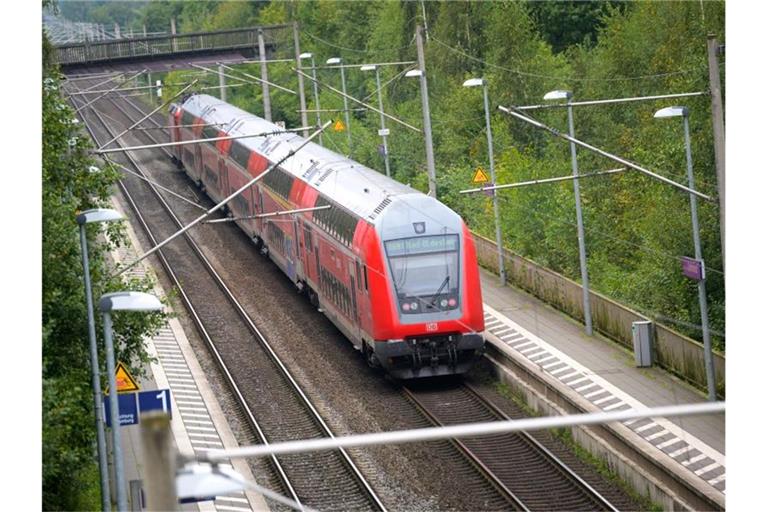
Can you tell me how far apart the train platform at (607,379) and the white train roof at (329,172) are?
4683 millimetres

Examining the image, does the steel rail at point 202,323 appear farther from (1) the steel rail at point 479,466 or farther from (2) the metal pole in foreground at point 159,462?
(2) the metal pole in foreground at point 159,462

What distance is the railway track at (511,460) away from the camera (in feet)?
77.3

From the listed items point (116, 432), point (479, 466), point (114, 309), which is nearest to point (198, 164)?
point (479, 466)

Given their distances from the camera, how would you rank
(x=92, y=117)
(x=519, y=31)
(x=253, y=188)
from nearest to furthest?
(x=253, y=188)
(x=519, y=31)
(x=92, y=117)

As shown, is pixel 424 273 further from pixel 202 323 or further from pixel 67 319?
pixel 202 323

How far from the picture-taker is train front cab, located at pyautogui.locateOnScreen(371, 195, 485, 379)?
29078 mm

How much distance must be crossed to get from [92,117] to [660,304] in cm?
6405

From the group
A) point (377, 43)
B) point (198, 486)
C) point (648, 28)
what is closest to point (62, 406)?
point (198, 486)

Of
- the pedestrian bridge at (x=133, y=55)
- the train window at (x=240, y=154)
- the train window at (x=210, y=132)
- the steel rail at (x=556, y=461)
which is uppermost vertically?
the pedestrian bridge at (x=133, y=55)

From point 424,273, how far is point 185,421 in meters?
6.04

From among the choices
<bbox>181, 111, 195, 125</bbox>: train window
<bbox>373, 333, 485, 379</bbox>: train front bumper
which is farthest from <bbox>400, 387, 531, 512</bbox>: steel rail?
<bbox>181, 111, 195, 125</bbox>: train window

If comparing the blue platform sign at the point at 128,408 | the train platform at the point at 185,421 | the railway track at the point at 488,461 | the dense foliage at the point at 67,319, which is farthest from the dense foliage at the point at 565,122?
the dense foliage at the point at 67,319

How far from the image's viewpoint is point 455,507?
23.6m

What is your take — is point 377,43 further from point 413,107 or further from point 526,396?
point 526,396
